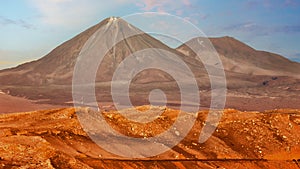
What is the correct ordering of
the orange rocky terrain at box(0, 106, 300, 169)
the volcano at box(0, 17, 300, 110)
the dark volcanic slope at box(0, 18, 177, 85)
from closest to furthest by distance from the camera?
the orange rocky terrain at box(0, 106, 300, 169) < the volcano at box(0, 17, 300, 110) < the dark volcanic slope at box(0, 18, 177, 85)

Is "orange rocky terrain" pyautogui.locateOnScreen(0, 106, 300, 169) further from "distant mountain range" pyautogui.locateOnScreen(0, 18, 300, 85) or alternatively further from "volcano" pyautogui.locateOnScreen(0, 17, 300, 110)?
"distant mountain range" pyautogui.locateOnScreen(0, 18, 300, 85)

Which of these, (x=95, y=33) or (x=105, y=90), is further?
(x=95, y=33)

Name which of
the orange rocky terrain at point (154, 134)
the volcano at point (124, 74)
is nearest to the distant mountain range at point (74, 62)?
the volcano at point (124, 74)

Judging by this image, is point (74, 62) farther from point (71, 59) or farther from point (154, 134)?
point (154, 134)

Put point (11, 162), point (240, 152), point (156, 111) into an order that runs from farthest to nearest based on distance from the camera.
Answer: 1. point (156, 111)
2. point (240, 152)
3. point (11, 162)

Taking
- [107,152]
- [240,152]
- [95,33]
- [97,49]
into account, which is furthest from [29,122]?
[95,33]

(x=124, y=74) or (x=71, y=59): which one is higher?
(x=71, y=59)

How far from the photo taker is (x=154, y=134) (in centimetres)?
1906

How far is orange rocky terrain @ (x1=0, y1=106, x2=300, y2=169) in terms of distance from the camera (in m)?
13.4

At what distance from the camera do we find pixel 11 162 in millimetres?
12281

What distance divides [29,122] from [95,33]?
165271 millimetres

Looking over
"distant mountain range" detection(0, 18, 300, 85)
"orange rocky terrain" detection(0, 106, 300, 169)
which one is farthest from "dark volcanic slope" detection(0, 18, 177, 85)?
"orange rocky terrain" detection(0, 106, 300, 169)

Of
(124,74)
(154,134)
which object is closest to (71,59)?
(124,74)

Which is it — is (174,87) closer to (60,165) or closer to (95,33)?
(95,33)
